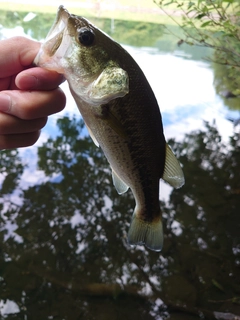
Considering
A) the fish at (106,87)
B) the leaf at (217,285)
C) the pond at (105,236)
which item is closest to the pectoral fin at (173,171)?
the fish at (106,87)

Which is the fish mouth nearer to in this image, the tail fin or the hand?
the hand

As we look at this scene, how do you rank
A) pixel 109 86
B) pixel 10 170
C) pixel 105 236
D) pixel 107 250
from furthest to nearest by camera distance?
pixel 10 170, pixel 105 236, pixel 107 250, pixel 109 86

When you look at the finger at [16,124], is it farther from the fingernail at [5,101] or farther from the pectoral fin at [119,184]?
the pectoral fin at [119,184]

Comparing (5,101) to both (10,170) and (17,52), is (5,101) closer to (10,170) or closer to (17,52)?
(17,52)

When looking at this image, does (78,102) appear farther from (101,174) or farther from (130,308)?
(101,174)

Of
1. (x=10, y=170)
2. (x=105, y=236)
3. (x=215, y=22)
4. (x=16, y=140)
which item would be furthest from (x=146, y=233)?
(x=10, y=170)

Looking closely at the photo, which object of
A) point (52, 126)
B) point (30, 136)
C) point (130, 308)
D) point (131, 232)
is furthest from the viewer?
point (52, 126)

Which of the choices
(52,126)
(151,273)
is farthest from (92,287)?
(52,126)
